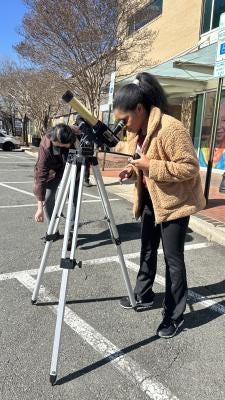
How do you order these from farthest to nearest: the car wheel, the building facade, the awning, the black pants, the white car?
the car wheel < the white car < the building facade < the awning < the black pants

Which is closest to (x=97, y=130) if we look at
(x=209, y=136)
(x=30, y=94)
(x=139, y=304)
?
A: (x=139, y=304)

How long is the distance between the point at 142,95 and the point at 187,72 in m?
9.93

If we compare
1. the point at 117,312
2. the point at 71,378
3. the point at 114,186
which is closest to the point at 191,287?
the point at 117,312

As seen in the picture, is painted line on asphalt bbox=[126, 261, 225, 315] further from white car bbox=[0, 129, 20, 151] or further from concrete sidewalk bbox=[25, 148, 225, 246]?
white car bbox=[0, 129, 20, 151]

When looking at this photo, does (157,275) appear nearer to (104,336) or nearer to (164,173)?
(104,336)

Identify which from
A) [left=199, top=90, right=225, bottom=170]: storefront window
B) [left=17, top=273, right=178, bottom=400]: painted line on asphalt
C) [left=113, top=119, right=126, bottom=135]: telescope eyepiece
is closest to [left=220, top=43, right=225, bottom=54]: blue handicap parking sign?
[left=113, top=119, right=126, bottom=135]: telescope eyepiece

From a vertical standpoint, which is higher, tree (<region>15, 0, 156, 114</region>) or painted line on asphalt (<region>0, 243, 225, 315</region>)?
tree (<region>15, 0, 156, 114</region>)

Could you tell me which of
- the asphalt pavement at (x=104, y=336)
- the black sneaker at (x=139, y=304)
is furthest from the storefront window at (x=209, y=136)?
the black sneaker at (x=139, y=304)

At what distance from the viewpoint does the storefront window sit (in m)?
13.1

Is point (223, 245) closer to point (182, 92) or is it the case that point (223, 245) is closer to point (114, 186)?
point (114, 186)

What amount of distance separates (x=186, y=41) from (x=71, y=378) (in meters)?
15.4

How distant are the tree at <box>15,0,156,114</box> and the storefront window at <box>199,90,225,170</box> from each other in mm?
4233

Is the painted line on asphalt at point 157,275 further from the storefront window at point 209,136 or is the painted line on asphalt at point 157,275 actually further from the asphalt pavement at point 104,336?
the storefront window at point 209,136

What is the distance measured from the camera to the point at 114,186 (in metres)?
11.1
